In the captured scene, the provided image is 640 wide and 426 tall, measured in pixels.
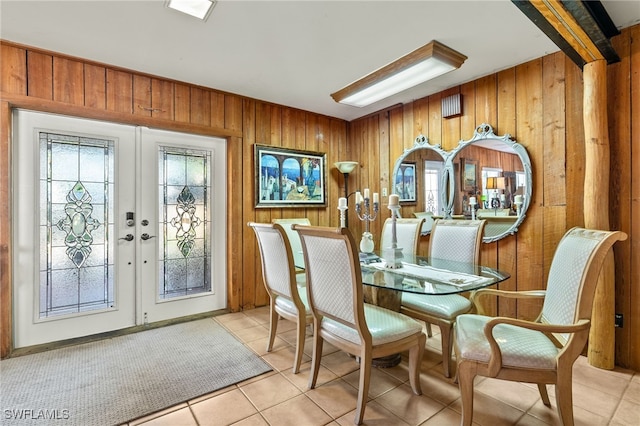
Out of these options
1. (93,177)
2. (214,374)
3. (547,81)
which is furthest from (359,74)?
(214,374)

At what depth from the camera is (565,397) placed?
1.38 meters

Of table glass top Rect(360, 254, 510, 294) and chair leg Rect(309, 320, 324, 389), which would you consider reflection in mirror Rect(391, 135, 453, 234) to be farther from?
chair leg Rect(309, 320, 324, 389)

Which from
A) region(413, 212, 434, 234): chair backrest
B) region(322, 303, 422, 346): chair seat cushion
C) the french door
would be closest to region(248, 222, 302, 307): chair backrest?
region(322, 303, 422, 346): chair seat cushion

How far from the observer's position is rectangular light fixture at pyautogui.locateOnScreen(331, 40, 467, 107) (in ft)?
8.13

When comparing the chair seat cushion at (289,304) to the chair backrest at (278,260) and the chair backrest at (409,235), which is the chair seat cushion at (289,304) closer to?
the chair backrest at (278,260)

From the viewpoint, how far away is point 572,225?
8.06 ft

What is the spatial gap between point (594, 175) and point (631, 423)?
1534mm

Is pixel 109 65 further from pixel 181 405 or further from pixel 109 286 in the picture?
pixel 181 405

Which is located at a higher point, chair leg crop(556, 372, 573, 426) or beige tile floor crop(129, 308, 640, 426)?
chair leg crop(556, 372, 573, 426)

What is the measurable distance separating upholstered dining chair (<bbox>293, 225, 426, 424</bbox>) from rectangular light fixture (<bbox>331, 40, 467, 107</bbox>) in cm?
178

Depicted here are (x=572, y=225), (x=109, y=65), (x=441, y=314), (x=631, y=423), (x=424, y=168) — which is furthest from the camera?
(x=424, y=168)

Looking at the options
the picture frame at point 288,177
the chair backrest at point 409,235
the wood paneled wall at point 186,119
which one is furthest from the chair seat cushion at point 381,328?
the picture frame at point 288,177

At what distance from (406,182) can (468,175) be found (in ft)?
2.49

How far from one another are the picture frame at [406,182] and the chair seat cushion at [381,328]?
6.64 ft
